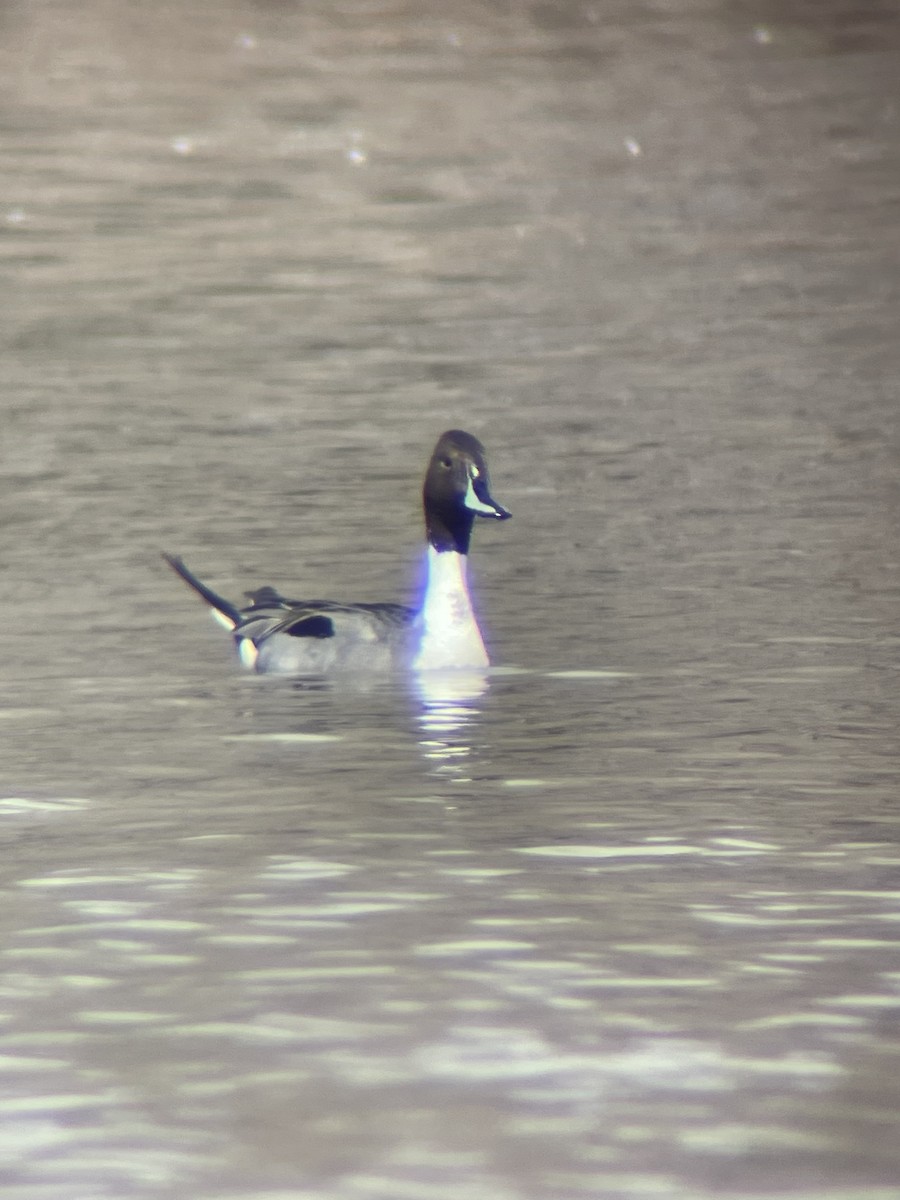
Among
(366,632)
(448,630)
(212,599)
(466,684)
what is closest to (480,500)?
(448,630)

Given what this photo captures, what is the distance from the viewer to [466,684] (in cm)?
1068

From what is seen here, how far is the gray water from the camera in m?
5.61

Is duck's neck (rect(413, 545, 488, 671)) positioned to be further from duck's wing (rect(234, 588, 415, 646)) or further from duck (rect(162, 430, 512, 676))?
duck's wing (rect(234, 588, 415, 646))

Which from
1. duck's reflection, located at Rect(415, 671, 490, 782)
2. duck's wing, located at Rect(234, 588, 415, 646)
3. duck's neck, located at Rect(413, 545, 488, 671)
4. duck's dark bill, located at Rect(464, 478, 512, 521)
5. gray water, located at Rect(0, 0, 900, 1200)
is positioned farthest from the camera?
duck's dark bill, located at Rect(464, 478, 512, 521)

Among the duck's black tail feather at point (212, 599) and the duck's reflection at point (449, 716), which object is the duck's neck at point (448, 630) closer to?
the duck's reflection at point (449, 716)

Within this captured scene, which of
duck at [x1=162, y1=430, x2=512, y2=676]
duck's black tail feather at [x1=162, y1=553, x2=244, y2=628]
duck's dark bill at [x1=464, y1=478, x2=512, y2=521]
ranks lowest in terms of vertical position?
duck at [x1=162, y1=430, x2=512, y2=676]

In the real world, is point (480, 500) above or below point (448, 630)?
above

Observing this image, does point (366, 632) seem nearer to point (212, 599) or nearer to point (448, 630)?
point (448, 630)

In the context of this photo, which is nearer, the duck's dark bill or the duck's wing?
the duck's wing

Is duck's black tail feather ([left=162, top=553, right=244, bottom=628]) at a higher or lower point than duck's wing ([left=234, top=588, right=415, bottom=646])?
higher

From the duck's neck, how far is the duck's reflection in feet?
0.16

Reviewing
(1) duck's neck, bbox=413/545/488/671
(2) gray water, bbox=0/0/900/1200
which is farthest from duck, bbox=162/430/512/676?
(2) gray water, bbox=0/0/900/1200

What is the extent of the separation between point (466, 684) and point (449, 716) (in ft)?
2.03

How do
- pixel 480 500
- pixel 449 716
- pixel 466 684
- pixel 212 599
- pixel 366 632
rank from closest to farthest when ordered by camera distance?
pixel 449 716, pixel 466 684, pixel 366 632, pixel 480 500, pixel 212 599
